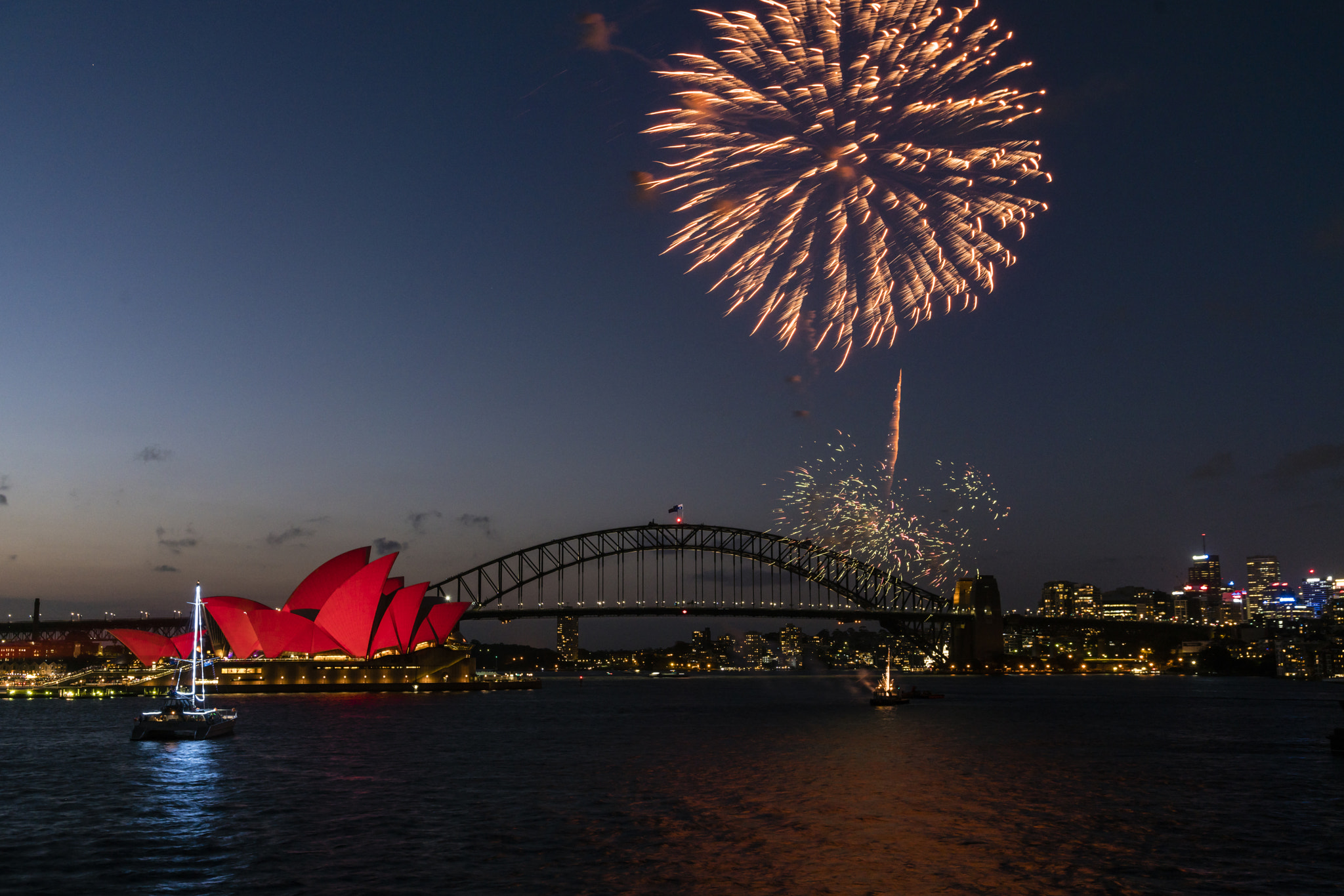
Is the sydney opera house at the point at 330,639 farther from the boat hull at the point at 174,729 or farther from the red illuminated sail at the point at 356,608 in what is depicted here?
the boat hull at the point at 174,729

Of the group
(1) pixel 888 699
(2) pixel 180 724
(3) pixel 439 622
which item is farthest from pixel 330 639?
(1) pixel 888 699

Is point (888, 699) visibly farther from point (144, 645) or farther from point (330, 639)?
point (144, 645)

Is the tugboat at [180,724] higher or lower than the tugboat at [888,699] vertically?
higher

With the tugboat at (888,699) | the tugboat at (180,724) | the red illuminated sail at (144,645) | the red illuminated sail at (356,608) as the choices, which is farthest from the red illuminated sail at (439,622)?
the tugboat at (180,724)

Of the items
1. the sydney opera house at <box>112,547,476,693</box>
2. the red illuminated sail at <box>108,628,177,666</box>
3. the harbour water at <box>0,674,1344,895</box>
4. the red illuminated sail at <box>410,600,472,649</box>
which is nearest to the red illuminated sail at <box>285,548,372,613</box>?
the sydney opera house at <box>112,547,476,693</box>

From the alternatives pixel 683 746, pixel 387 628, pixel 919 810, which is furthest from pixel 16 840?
pixel 387 628

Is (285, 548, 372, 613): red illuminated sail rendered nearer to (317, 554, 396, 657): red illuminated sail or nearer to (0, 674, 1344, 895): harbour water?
(317, 554, 396, 657): red illuminated sail

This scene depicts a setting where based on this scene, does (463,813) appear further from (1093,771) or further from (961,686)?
(961,686)
